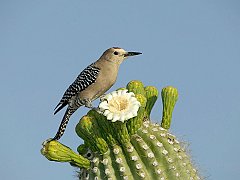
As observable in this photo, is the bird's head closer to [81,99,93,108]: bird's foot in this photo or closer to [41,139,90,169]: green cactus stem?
[81,99,93,108]: bird's foot

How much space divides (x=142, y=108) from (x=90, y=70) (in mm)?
2330

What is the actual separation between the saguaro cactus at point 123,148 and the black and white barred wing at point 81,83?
2.03 m

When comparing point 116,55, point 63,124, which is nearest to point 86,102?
point 63,124

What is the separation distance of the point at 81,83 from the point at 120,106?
2300mm

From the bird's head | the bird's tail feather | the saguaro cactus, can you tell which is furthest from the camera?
the bird's head

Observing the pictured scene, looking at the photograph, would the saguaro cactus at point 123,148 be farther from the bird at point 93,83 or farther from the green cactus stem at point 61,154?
the bird at point 93,83

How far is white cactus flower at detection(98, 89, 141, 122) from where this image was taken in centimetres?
363

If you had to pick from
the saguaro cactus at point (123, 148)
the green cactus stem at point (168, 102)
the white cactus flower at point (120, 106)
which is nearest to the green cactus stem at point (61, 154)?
the saguaro cactus at point (123, 148)

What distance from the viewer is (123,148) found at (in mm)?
3736

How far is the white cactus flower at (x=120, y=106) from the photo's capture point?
3627 mm

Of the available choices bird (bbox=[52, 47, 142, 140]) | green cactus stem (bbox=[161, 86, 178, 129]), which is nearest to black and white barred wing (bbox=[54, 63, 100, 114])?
bird (bbox=[52, 47, 142, 140])

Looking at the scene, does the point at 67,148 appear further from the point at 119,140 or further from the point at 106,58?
the point at 106,58

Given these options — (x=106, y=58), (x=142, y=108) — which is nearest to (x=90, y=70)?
(x=106, y=58)

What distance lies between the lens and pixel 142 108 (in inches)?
149
